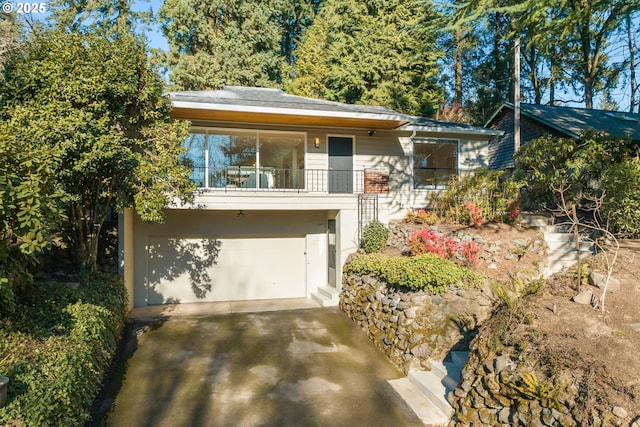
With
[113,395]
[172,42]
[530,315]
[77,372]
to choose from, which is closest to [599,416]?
[530,315]

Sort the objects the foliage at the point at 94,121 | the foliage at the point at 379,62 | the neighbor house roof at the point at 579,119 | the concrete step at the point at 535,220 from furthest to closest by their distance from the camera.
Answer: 1. the foliage at the point at 379,62
2. the neighbor house roof at the point at 579,119
3. the concrete step at the point at 535,220
4. the foliage at the point at 94,121

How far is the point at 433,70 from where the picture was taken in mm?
19156

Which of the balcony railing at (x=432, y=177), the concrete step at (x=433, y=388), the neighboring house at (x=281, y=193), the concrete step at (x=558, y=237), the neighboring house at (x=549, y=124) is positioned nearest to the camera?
the concrete step at (x=433, y=388)

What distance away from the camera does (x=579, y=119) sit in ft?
50.1

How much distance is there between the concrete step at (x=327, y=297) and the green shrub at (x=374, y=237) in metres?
1.43

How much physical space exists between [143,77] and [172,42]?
16.6 m

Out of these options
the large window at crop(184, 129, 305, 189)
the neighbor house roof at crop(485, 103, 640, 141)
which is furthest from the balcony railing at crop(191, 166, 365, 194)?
the neighbor house roof at crop(485, 103, 640, 141)

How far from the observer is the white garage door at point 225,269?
10.0 metres

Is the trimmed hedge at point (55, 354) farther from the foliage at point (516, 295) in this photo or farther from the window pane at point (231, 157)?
the foliage at point (516, 295)

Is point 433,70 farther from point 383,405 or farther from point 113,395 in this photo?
point 113,395

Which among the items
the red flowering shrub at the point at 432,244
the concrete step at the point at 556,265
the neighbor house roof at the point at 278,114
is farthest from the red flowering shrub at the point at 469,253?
the neighbor house roof at the point at 278,114

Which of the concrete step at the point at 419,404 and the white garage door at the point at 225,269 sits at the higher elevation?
the white garage door at the point at 225,269

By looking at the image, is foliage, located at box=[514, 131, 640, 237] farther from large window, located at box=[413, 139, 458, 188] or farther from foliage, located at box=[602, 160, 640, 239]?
large window, located at box=[413, 139, 458, 188]

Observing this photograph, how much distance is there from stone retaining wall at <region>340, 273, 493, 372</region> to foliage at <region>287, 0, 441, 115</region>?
45.3 ft
